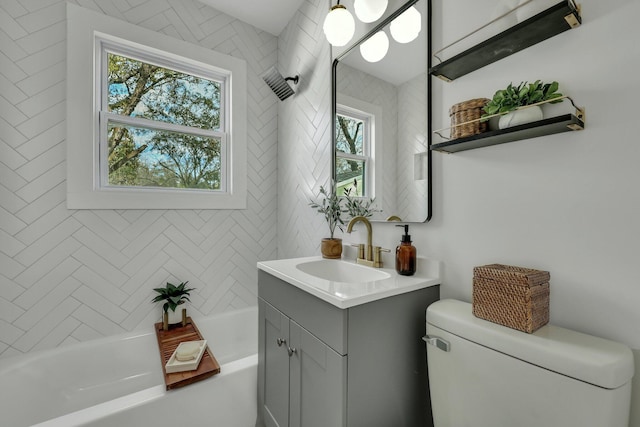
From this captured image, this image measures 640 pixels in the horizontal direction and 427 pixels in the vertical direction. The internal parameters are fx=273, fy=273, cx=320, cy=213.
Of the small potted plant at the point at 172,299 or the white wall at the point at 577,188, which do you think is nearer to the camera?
the white wall at the point at 577,188

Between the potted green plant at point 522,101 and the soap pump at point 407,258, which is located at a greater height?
the potted green plant at point 522,101

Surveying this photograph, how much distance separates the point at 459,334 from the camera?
832 mm

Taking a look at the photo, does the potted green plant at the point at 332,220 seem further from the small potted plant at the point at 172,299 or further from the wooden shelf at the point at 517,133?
the small potted plant at the point at 172,299

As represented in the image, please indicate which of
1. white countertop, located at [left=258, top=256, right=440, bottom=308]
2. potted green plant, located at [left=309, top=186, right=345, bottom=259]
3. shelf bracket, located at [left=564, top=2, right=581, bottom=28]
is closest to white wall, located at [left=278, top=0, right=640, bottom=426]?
shelf bracket, located at [left=564, top=2, right=581, bottom=28]

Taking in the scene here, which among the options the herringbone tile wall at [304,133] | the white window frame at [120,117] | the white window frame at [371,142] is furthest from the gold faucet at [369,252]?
the white window frame at [120,117]

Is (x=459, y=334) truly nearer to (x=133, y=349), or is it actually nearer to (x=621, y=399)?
(x=621, y=399)

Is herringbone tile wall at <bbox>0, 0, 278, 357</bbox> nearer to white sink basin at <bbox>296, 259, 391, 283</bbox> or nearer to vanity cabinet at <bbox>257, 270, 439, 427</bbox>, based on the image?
white sink basin at <bbox>296, 259, 391, 283</bbox>

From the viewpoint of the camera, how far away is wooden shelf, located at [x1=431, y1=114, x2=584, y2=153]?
2.35 feet

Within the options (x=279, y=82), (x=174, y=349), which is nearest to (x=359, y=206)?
(x=279, y=82)

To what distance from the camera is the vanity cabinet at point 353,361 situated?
2.87ft

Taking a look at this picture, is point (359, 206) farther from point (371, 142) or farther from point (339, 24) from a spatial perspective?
point (339, 24)

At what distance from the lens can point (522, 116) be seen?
0.79 meters

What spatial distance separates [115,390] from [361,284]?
179 centimetres

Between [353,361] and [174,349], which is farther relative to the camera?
[174,349]
